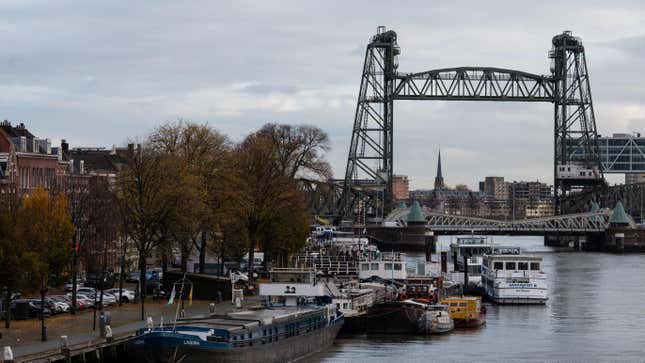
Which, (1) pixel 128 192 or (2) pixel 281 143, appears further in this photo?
(2) pixel 281 143

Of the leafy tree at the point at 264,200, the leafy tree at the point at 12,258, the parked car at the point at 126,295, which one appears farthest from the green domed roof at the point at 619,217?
the leafy tree at the point at 12,258

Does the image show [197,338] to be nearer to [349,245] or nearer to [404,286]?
[404,286]

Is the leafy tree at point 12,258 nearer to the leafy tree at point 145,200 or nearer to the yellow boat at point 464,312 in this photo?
the leafy tree at point 145,200

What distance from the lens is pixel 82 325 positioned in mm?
54125

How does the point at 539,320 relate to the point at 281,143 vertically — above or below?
below

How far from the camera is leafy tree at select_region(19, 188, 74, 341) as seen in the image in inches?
2184

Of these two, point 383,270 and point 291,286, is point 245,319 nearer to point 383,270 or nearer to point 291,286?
point 291,286

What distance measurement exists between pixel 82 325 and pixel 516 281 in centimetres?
3341

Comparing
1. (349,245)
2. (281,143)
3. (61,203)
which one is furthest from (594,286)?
(61,203)

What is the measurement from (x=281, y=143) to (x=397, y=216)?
71.7 metres

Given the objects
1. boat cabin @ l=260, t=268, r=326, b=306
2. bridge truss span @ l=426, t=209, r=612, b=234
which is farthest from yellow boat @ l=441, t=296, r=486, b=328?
bridge truss span @ l=426, t=209, r=612, b=234

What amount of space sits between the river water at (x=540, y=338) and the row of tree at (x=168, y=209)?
9782 mm

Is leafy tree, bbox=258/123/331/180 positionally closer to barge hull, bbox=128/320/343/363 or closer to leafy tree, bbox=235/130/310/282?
leafy tree, bbox=235/130/310/282

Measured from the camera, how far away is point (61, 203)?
2402 inches
